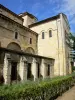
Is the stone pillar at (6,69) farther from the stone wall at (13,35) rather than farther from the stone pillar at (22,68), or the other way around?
the stone wall at (13,35)

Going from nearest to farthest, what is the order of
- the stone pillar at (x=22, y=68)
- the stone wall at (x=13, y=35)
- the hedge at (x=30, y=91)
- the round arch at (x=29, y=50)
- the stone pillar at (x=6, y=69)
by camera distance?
1. the hedge at (x=30, y=91)
2. the stone pillar at (x=6, y=69)
3. the stone pillar at (x=22, y=68)
4. the stone wall at (x=13, y=35)
5. the round arch at (x=29, y=50)

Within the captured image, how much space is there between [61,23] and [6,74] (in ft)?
50.7

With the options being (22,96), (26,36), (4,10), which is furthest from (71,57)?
(22,96)

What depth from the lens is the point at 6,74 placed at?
489 inches

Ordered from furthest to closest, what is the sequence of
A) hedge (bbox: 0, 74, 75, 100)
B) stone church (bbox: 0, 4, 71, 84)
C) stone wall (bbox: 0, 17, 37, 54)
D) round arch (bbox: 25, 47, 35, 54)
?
1. round arch (bbox: 25, 47, 35, 54)
2. stone wall (bbox: 0, 17, 37, 54)
3. stone church (bbox: 0, 4, 71, 84)
4. hedge (bbox: 0, 74, 75, 100)

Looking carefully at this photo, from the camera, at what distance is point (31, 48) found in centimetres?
2403

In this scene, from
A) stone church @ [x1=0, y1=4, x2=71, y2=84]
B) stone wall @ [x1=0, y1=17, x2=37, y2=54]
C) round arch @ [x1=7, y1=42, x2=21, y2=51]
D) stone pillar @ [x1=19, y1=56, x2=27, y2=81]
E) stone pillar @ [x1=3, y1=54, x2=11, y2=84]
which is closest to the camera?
stone pillar @ [x1=3, y1=54, x2=11, y2=84]

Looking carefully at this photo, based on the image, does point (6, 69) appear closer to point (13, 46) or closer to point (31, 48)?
point (13, 46)

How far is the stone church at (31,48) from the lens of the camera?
14.4 meters

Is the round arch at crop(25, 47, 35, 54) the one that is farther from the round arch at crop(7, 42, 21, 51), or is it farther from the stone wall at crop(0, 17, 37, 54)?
the round arch at crop(7, 42, 21, 51)

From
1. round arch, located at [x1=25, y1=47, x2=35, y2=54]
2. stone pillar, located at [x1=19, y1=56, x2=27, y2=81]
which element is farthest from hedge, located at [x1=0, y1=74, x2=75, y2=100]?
round arch, located at [x1=25, y1=47, x2=35, y2=54]

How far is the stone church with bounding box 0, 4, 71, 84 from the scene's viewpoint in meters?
14.4

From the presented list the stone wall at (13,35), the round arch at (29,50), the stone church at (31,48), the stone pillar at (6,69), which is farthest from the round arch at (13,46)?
the stone pillar at (6,69)

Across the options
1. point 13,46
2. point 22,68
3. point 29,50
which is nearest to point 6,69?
point 22,68
